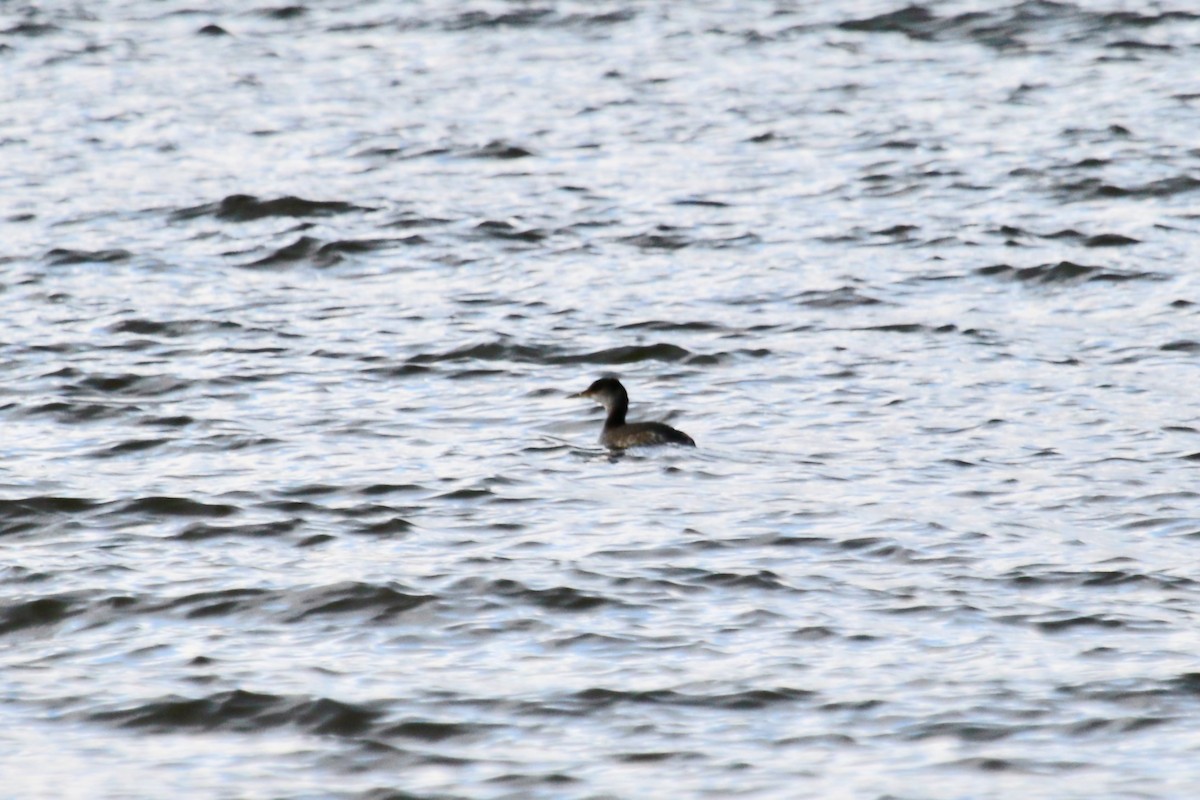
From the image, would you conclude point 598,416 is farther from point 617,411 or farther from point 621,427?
point 621,427

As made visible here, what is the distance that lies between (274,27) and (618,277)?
38.9ft

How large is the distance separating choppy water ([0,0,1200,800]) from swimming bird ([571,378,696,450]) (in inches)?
6.4

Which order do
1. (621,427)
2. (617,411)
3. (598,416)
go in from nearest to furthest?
(621,427) < (617,411) < (598,416)

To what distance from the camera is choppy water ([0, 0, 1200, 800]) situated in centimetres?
830

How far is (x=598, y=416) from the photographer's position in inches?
540

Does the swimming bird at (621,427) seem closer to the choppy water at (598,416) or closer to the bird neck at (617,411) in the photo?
the bird neck at (617,411)

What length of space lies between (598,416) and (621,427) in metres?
1.05

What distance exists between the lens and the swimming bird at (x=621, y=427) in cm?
1236

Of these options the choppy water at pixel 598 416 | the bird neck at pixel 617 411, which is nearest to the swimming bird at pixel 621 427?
the bird neck at pixel 617 411

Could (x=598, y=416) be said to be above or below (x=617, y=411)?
below

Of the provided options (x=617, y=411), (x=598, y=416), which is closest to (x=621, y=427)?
(x=617, y=411)

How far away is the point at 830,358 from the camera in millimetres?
14438

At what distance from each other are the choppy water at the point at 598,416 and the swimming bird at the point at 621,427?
0.53ft

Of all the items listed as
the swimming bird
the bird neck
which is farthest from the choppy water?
the bird neck
